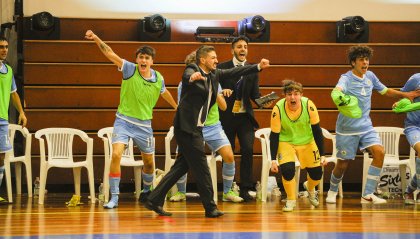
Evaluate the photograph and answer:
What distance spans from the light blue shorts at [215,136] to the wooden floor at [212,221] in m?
0.74

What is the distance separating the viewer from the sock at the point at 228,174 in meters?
10.1

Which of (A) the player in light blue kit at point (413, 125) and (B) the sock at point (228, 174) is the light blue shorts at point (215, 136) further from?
(A) the player in light blue kit at point (413, 125)

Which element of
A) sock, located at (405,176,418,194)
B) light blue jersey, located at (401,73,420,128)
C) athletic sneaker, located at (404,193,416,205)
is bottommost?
athletic sneaker, located at (404,193,416,205)

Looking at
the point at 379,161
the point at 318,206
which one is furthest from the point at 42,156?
the point at 379,161

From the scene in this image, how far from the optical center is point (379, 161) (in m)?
10.1

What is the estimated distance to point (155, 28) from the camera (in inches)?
472

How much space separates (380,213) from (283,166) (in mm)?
1174

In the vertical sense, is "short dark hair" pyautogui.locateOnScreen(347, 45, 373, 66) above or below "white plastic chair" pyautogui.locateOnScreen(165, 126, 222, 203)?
above

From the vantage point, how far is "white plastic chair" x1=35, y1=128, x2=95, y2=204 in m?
10.4

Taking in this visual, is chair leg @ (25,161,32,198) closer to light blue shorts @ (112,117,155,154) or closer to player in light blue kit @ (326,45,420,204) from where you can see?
light blue shorts @ (112,117,155,154)

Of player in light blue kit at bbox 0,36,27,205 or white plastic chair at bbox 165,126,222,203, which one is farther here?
white plastic chair at bbox 165,126,222,203

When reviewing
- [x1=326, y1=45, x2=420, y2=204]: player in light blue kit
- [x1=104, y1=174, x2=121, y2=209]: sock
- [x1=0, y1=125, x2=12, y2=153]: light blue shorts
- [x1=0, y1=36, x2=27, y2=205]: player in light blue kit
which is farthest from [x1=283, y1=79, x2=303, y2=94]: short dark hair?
[x1=0, y1=125, x2=12, y2=153]: light blue shorts

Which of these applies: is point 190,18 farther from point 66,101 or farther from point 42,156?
point 42,156

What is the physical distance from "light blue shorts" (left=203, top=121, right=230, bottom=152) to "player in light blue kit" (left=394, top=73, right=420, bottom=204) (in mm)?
2148
